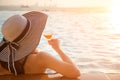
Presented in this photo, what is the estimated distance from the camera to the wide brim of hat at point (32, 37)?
2.15m

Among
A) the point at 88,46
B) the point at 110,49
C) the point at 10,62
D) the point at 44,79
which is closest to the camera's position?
the point at 10,62

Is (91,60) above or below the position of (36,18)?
below

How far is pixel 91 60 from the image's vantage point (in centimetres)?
352

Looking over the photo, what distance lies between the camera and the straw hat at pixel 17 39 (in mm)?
2152

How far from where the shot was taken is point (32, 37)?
221cm

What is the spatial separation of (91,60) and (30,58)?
1459mm

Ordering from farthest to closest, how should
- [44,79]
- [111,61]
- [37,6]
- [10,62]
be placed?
[37,6]
[111,61]
[44,79]
[10,62]

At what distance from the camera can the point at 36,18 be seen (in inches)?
91.6

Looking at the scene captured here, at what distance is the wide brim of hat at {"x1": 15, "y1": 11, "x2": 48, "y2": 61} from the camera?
2.15 metres

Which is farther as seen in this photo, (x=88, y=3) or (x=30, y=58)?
(x=88, y=3)

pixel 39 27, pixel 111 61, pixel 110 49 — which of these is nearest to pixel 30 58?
pixel 39 27

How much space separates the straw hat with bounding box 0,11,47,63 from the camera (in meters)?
2.15

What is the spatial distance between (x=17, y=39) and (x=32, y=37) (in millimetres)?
107

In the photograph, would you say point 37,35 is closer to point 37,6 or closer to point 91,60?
point 91,60
